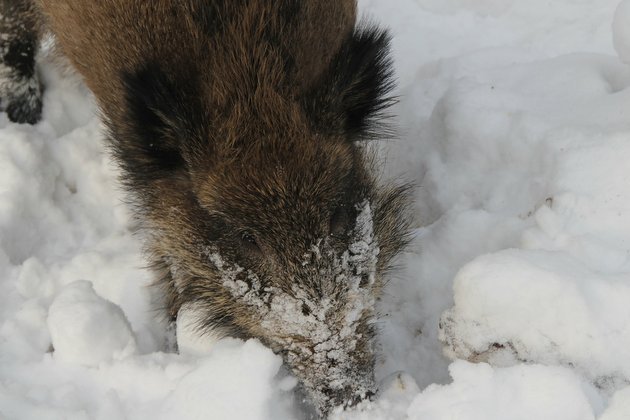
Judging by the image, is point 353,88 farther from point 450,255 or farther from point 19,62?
point 19,62

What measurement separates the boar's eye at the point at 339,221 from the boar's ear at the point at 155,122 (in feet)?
1.86

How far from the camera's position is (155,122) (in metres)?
2.27

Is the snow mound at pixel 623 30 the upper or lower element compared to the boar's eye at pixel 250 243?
upper

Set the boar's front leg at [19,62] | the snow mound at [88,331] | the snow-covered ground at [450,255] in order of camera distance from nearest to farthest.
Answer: the snow-covered ground at [450,255] < the snow mound at [88,331] < the boar's front leg at [19,62]

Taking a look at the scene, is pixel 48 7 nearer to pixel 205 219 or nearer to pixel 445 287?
pixel 205 219

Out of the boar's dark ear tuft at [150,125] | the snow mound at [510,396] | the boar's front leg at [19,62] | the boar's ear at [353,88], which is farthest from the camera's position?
the boar's front leg at [19,62]

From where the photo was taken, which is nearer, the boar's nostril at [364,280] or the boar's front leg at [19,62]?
the boar's nostril at [364,280]

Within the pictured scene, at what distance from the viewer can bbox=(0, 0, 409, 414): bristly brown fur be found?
2145 millimetres

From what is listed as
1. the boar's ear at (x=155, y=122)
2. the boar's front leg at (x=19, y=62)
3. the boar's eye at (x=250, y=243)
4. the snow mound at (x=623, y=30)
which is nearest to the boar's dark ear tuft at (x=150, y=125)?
the boar's ear at (x=155, y=122)

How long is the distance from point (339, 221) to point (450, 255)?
752 mm

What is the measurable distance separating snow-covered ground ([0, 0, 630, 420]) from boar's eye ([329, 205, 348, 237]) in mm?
467

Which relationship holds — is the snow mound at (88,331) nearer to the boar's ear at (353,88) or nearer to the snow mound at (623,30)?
the boar's ear at (353,88)

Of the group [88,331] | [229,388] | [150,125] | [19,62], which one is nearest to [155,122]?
[150,125]

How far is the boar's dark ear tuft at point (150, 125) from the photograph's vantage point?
7.14 ft
